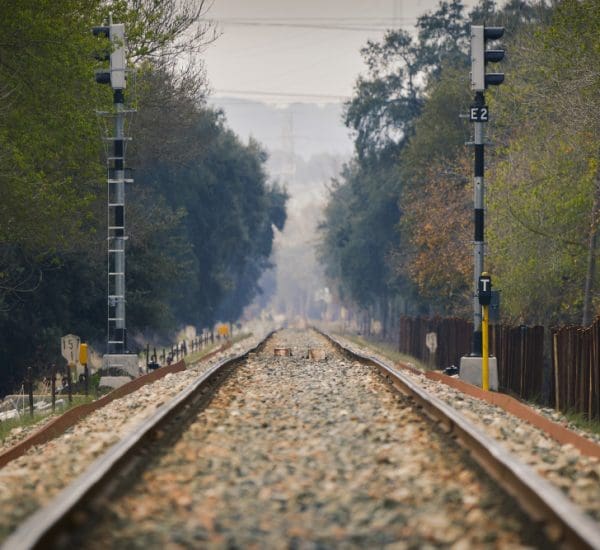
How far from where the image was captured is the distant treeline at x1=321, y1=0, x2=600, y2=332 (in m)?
25.3

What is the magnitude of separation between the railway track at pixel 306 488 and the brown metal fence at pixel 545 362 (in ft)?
15.1

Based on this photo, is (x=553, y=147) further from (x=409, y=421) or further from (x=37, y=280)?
(x=409, y=421)

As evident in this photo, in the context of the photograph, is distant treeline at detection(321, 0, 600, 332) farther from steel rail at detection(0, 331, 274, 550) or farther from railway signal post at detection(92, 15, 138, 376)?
steel rail at detection(0, 331, 274, 550)

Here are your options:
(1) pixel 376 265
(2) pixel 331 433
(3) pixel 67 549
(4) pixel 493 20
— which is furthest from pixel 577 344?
(1) pixel 376 265

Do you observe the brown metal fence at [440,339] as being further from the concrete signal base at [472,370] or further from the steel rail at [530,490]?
the steel rail at [530,490]

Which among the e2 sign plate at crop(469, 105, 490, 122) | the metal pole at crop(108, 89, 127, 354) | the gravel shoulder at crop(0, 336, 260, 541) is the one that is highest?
the e2 sign plate at crop(469, 105, 490, 122)

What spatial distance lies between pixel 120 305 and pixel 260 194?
140 feet

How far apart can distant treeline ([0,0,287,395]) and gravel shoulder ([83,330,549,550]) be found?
1292 cm

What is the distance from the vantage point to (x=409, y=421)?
11.2 m

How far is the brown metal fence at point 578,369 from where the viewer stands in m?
15.6

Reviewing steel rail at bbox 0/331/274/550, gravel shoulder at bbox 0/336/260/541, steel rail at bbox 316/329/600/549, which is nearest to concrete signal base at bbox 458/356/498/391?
gravel shoulder at bbox 0/336/260/541

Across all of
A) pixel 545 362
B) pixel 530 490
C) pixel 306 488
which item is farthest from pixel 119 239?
pixel 530 490

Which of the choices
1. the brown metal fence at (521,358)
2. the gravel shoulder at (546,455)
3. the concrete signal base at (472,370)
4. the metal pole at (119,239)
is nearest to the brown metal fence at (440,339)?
the brown metal fence at (521,358)

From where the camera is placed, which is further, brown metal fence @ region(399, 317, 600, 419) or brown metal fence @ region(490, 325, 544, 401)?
brown metal fence @ region(490, 325, 544, 401)
